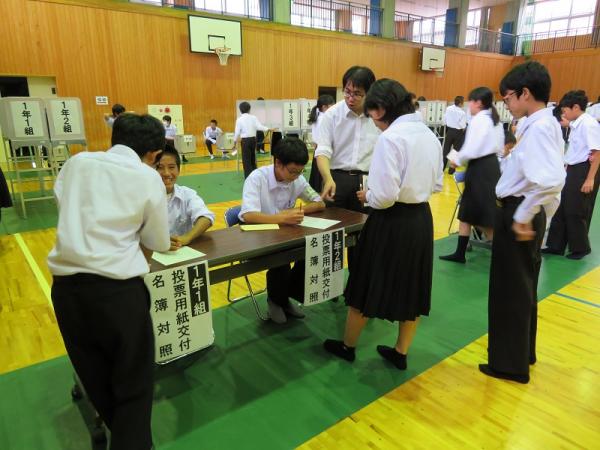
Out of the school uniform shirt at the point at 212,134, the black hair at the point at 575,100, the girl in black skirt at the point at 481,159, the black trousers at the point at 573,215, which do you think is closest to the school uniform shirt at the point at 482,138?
the girl in black skirt at the point at 481,159

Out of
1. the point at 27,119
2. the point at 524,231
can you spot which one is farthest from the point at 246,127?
the point at 524,231

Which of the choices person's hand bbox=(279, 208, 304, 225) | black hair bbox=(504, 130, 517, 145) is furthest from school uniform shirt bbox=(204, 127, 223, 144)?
person's hand bbox=(279, 208, 304, 225)

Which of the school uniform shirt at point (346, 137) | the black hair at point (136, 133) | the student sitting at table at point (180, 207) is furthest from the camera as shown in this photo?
the school uniform shirt at point (346, 137)

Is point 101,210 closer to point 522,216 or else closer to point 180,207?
point 180,207

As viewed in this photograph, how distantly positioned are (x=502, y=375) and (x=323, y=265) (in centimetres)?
110

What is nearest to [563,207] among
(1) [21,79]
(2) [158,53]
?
(2) [158,53]

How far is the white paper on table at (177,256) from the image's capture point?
178 cm

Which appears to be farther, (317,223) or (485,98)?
(485,98)

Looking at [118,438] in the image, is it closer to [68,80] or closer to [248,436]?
[248,436]

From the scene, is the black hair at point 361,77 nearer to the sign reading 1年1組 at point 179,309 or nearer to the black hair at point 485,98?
the sign reading 1年1組 at point 179,309

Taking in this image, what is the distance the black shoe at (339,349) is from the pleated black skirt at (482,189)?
6.44 feet

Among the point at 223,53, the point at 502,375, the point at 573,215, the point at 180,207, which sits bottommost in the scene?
the point at 502,375

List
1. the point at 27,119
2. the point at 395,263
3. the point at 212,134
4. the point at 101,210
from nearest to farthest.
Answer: the point at 101,210
the point at 395,263
the point at 27,119
the point at 212,134

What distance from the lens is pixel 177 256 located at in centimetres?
183
